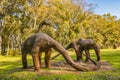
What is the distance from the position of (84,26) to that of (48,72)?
39649 mm

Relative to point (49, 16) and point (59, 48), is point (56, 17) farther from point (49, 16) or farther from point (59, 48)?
point (59, 48)

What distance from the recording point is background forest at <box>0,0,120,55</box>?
39219 millimetres

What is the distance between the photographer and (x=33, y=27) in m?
41.2

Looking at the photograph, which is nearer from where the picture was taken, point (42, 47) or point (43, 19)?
point (42, 47)

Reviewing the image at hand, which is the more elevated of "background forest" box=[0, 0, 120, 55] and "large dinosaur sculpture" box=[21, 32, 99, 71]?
"background forest" box=[0, 0, 120, 55]

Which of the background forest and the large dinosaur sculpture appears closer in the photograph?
the large dinosaur sculpture

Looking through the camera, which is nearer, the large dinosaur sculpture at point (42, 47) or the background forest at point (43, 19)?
the large dinosaur sculpture at point (42, 47)

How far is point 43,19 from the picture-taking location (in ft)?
125

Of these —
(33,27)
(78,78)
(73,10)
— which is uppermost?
(73,10)

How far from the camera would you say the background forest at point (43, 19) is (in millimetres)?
39219

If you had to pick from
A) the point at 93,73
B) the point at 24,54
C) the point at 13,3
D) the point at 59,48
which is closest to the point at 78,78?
the point at 93,73

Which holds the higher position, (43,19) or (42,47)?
(43,19)

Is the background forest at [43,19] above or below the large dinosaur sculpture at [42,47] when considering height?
above

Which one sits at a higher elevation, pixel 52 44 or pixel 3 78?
pixel 52 44
